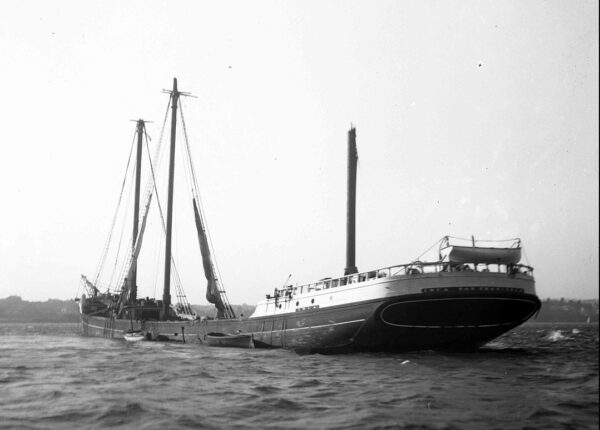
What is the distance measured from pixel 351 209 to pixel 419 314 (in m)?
9.31

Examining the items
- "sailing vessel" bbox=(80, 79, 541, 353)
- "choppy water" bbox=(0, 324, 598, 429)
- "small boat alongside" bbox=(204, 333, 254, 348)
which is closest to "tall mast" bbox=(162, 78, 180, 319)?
"small boat alongside" bbox=(204, 333, 254, 348)

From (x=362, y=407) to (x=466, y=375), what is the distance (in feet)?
21.2

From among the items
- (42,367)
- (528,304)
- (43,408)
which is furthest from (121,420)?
(528,304)

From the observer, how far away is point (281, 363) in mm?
22156

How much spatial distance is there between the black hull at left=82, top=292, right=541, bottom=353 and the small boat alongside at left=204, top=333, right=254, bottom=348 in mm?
3979

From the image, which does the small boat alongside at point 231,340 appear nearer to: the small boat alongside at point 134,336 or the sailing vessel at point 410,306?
the sailing vessel at point 410,306

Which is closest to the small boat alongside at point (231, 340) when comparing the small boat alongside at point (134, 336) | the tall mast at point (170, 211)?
the small boat alongside at point (134, 336)

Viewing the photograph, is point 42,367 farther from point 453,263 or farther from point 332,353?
point 453,263

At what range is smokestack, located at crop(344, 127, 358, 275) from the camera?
101 ft

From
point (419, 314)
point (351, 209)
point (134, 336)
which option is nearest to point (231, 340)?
point (134, 336)

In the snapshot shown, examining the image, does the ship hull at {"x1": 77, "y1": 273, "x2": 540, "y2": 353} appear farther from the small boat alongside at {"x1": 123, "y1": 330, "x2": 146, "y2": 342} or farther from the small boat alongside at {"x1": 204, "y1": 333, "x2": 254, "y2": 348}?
the small boat alongside at {"x1": 123, "y1": 330, "x2": 146, "y2": 342}

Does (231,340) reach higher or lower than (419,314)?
lower

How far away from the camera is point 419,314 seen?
23891mm

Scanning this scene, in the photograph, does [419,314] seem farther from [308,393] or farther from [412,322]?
[308,393]
